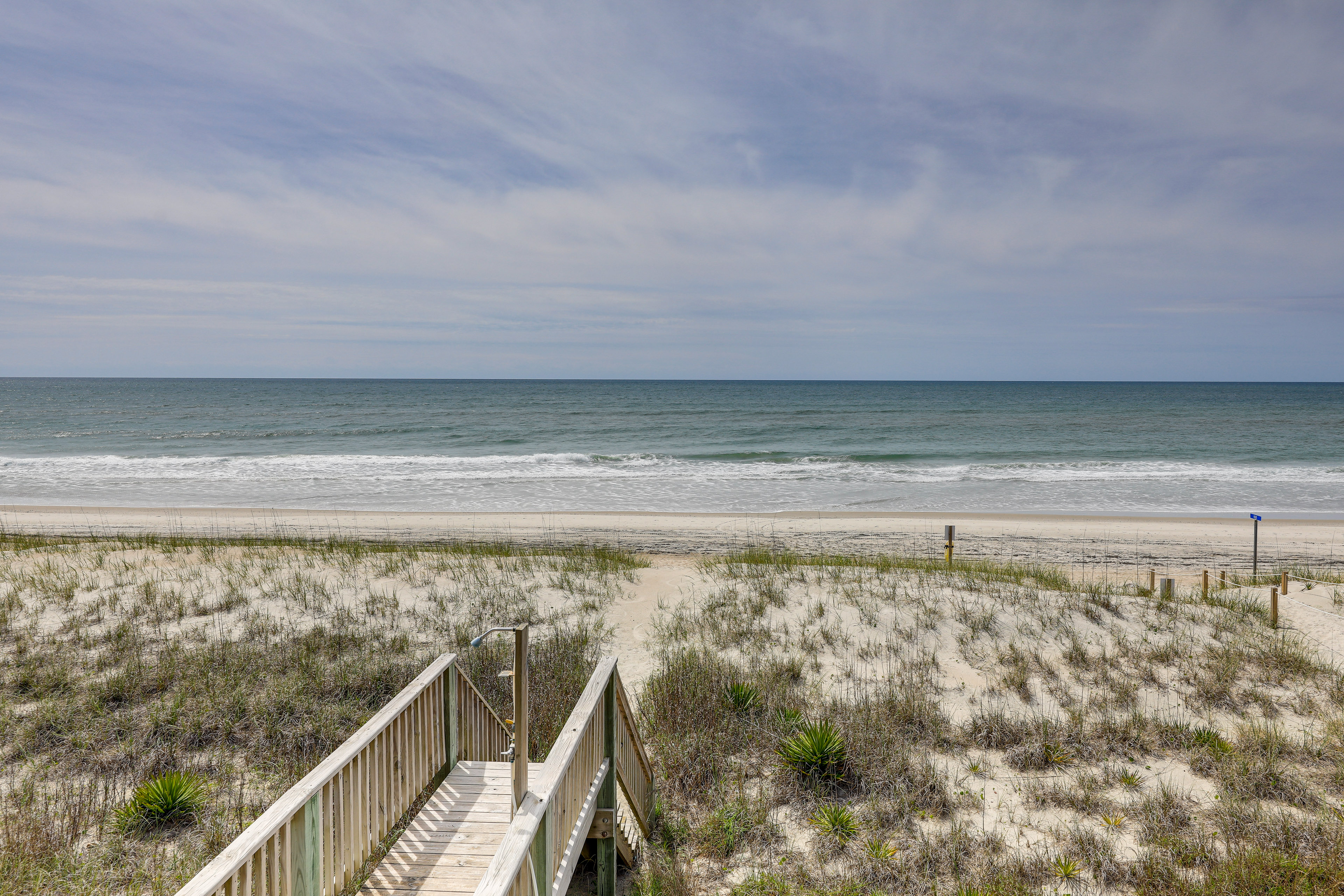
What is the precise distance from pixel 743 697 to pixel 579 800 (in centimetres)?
365

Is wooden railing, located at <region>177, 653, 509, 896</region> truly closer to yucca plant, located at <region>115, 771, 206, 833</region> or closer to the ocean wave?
yucca plant, located at <region>115, 771, 206, 833</region>

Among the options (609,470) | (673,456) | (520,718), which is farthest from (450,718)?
(673,456)

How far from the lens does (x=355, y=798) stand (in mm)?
4008

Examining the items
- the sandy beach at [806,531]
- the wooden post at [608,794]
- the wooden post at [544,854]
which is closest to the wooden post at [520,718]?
the wooden post at [544,854]

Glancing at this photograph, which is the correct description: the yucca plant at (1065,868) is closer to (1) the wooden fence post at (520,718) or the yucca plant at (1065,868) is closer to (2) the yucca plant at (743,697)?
(2) the yucca plant at (743,697)

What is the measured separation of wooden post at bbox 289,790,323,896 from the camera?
3.40 meters

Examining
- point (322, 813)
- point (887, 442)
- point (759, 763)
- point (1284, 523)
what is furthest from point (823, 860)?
point (887, 442)

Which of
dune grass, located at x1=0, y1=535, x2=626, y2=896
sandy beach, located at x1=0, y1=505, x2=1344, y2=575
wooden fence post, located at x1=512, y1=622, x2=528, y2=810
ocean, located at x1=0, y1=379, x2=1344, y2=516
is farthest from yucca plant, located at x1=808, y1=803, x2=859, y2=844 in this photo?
ocean, located at x1=0, y1=379, x2=1344, y2=516

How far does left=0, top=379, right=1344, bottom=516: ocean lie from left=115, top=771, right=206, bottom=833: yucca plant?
19565 millimetres

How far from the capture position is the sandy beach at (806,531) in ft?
58.6

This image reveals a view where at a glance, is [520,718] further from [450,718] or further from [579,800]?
[450,718]

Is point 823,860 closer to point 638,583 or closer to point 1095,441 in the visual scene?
point 638,583

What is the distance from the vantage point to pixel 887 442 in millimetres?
46281

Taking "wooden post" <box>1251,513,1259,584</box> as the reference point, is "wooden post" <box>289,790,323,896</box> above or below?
above
